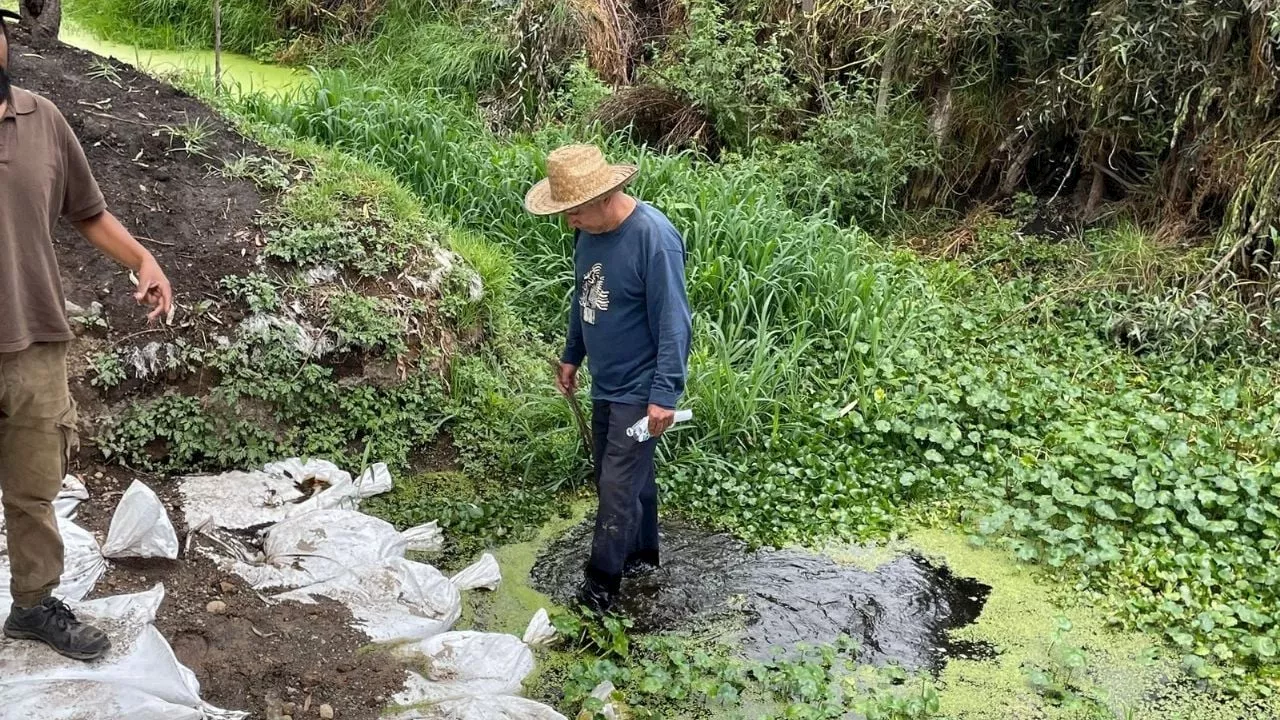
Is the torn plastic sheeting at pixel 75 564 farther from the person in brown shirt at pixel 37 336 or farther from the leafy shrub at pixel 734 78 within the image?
the leafy shrub at pixel 734 78

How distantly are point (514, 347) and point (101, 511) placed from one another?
203 cm

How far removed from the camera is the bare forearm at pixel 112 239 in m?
2.76

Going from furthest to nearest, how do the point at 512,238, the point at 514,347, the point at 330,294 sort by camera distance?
the point at 512,238, the point at 514,347, the point at 330,294

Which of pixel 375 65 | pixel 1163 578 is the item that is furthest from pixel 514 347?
pixel 375 65

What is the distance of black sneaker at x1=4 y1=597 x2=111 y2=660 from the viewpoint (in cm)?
269

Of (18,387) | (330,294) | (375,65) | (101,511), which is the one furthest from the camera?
(375,65)

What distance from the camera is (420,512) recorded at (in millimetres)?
4148

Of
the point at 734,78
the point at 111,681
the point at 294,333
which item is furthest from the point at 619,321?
the point at 734,78

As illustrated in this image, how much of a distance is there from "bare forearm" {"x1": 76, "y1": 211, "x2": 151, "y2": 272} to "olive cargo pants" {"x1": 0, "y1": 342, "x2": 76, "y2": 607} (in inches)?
11.4

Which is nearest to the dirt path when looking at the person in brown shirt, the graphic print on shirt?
the person in brown shirt

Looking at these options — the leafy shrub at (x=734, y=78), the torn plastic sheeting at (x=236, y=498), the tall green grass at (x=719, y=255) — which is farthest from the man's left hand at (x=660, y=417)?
the leafy shrub at (x=734, y=78)

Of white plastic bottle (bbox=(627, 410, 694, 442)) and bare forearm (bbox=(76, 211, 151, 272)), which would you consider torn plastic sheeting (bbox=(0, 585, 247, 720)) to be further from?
white plastic bottle (bbox=(627, 410, 694, 442))

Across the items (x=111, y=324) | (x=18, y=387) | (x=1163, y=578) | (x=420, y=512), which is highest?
(x=18, y=387)

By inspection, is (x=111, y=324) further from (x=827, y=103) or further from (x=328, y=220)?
(x=827, y=103)
